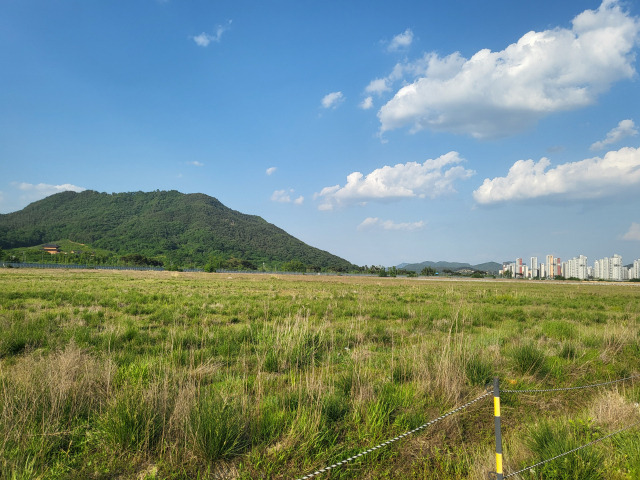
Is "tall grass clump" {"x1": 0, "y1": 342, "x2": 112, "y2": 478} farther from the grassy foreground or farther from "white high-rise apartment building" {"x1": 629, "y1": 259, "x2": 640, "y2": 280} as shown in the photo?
"white high-rise apartment building" {"x1": 629, "y1": 259, "x2": 640, "y2": 280}

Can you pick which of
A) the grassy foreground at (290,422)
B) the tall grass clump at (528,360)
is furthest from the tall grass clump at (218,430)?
the tall grass clump at (528,360)

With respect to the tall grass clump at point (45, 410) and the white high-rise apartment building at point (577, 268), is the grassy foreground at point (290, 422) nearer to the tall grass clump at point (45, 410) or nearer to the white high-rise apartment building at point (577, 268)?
the tall grass clump at point (45, 410)

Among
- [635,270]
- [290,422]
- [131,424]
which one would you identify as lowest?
[290,422]

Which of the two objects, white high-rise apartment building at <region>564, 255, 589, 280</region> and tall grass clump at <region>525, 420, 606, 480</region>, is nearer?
tall grass clump at <region>525, 420, 606, 480</region>

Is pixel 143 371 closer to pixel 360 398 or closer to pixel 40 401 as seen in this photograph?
pixel 40 401

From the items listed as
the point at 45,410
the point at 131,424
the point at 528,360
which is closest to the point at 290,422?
the point at 131,424

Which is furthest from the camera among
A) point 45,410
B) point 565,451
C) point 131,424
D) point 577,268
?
point 577,268

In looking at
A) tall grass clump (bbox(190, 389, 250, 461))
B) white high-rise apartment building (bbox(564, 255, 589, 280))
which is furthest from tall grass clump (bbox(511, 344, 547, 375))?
white high-rise apartment building (bbox(564, 255, 589, 280))

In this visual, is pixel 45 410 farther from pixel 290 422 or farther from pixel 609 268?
pixel 609 268

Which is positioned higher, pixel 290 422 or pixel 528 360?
pixel 528 360

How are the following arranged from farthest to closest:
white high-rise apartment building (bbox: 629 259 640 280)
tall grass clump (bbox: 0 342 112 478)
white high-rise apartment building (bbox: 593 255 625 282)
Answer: white high-rise apartment building (bbox: 593 255 625 282)
white high-rise apartment building (bbox: 629 259 640 280)
tall grass clump (bbox: 0 342 112 478)

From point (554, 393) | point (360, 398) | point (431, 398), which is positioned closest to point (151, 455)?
point (360, 398)

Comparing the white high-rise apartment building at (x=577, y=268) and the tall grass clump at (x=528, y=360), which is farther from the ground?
the white high-rise apartment building at (x=577, y=268)

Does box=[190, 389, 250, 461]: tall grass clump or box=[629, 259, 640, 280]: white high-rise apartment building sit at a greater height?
box=[629, 259, 640, 280]: white high-rise apartment building
